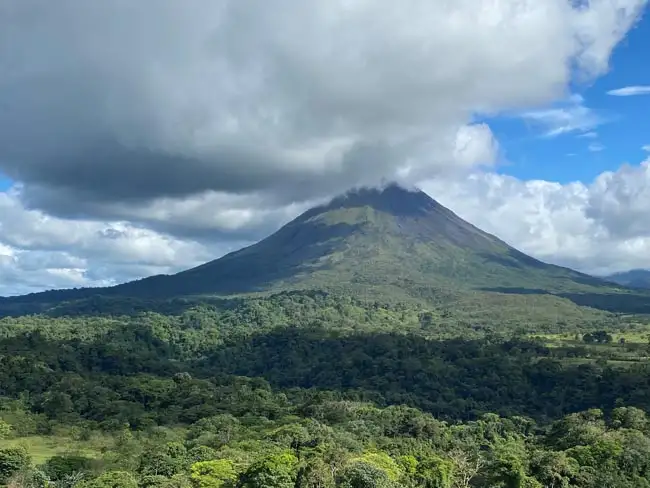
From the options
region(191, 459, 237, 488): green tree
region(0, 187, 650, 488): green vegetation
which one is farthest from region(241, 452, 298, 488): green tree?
region(191, 459, 237, 488): green tree

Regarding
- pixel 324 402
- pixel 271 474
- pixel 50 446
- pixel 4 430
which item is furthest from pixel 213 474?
pixel 324 402

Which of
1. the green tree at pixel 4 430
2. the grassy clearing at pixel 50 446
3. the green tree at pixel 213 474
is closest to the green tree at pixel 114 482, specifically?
the green tree at pixel 213 474

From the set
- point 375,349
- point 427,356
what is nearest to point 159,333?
point 375,349

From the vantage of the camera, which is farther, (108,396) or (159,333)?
(159,333)

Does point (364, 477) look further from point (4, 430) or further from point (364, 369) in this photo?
point (364, 369)

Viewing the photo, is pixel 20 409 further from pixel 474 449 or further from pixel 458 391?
pixel 458 391

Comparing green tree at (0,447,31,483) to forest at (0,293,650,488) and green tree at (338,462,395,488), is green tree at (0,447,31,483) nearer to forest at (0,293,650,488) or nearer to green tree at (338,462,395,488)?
forest at (0,293,650,488)

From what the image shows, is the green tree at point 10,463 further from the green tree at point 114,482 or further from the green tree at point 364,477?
the green tree at point 364,477

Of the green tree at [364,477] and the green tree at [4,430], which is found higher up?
the green tree at [364,477]
